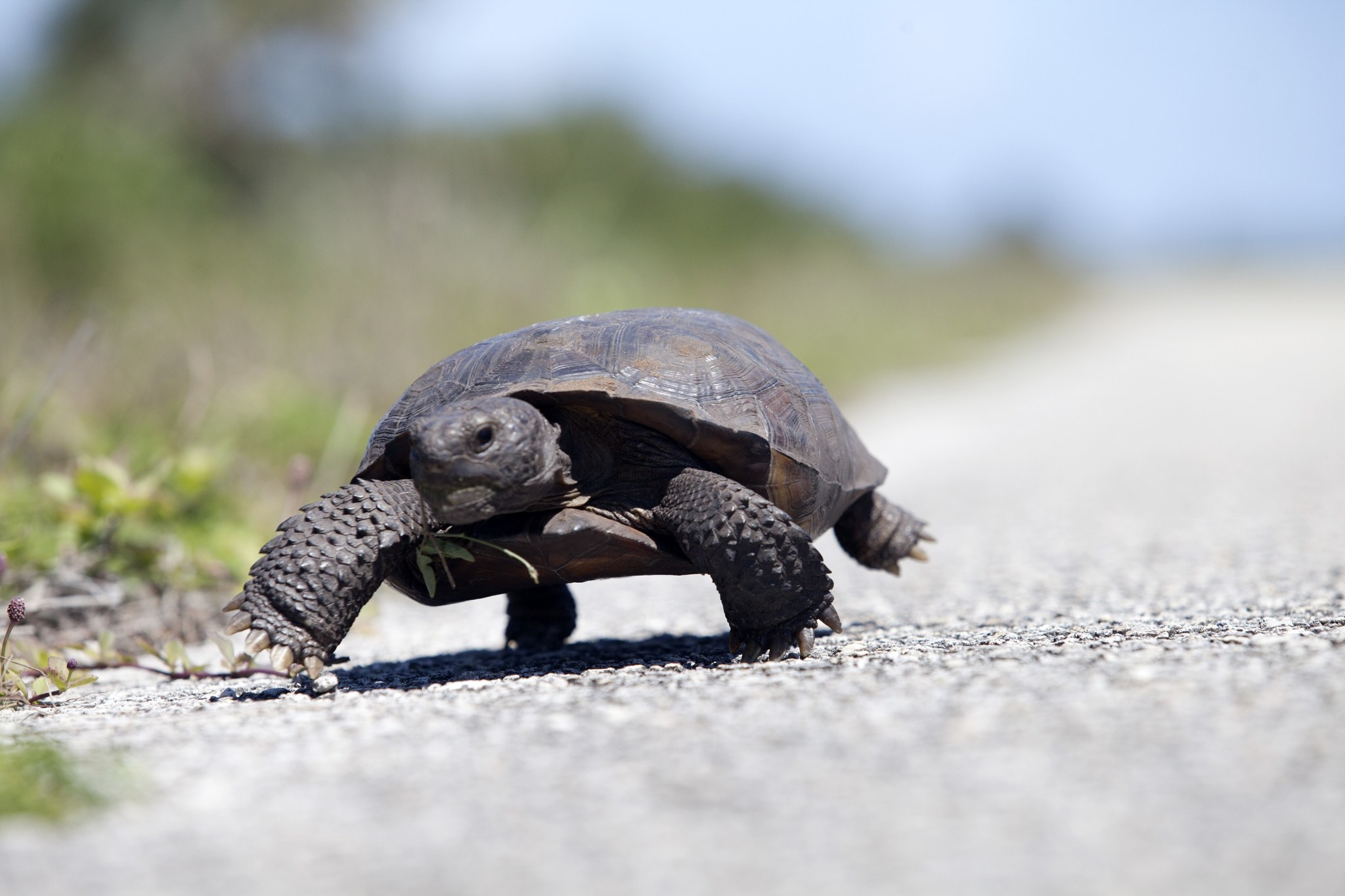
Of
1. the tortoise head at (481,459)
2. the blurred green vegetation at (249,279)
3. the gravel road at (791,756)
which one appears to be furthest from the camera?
the blurred green vegetation at (249,279)

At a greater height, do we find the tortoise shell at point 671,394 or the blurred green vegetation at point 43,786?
the tortoise shell at point 671,394

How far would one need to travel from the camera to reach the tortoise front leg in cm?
317

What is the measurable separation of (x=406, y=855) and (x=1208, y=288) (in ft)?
194

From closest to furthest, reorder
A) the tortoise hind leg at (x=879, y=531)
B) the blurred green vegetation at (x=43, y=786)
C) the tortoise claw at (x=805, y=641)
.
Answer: the blurred green vegetation at (x=43, y=786) < the tortoise claw at (x=805, y=641) < the tortoise hind leg at (x=879, y=531)

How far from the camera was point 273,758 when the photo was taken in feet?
7.75

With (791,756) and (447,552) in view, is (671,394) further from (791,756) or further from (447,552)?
(791,756)

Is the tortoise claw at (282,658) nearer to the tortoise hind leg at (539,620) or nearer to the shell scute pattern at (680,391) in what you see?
the shell scute pattern at (680,391)

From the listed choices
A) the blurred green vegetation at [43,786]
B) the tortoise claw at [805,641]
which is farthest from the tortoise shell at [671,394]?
the blurred green vegetation at [43,786]

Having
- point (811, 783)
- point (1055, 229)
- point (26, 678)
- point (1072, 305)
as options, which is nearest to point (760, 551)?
point (811, 783)

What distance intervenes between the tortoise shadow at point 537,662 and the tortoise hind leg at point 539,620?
0.04m

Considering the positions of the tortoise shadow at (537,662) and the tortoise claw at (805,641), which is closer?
the tortoise claw at (805,641)

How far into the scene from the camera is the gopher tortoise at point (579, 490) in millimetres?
3182

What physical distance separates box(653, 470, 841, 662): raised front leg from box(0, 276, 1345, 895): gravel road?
0.13 metres

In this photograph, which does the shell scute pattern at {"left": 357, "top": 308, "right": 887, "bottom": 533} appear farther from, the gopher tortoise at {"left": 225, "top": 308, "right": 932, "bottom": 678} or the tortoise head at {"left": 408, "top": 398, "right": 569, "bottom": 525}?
the tortoise head at {"left": 408, "top": 398, "right": 569, "bottom": 525}
